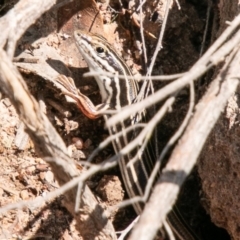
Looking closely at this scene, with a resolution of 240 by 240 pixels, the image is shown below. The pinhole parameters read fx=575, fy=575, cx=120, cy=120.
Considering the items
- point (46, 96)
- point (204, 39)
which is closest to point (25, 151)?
point (46, 96)

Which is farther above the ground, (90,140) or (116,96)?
(116,96)

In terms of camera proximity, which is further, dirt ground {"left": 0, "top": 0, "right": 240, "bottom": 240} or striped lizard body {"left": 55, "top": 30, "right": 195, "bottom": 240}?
striped lizard body {"left": 55, "top": 30, "right": 195, "bottom": 240}

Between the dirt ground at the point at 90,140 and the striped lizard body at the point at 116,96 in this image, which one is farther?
the striped lizard body at the point at 116,96

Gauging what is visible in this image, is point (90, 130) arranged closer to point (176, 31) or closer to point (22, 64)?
point (22, 64)
